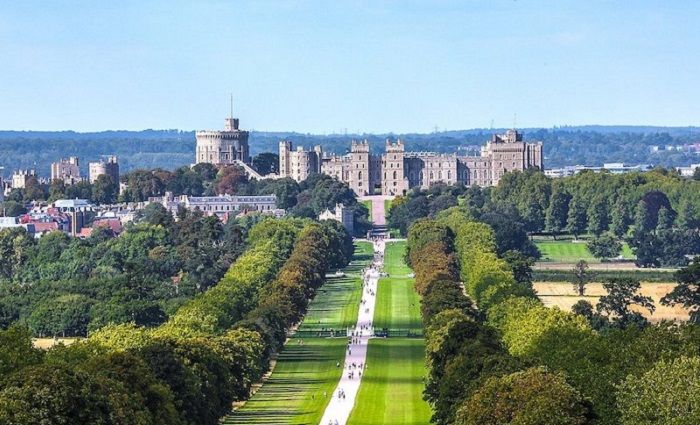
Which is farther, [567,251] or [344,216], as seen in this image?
[344,216]

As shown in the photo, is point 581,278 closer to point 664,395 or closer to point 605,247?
point 605,247

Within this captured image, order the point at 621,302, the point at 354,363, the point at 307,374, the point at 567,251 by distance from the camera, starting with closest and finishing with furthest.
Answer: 1. the point at 307,374
2. the point at 354,363
3. the point at 621,302
4. the point at 567,251

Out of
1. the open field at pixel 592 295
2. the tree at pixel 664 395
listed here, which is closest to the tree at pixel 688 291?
the open field at pixel 592 295

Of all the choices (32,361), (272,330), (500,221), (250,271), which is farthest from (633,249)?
(32,361)

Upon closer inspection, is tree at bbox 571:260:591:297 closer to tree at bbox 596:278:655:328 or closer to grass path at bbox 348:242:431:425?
grass path at bbox 348:242:431:425

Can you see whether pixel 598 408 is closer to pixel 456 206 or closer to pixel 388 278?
pixel 388 278

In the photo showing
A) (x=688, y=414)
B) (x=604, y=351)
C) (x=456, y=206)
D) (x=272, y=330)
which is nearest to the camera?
(x=688, y=414)

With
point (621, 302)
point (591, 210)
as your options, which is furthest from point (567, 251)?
point (621, 302)
